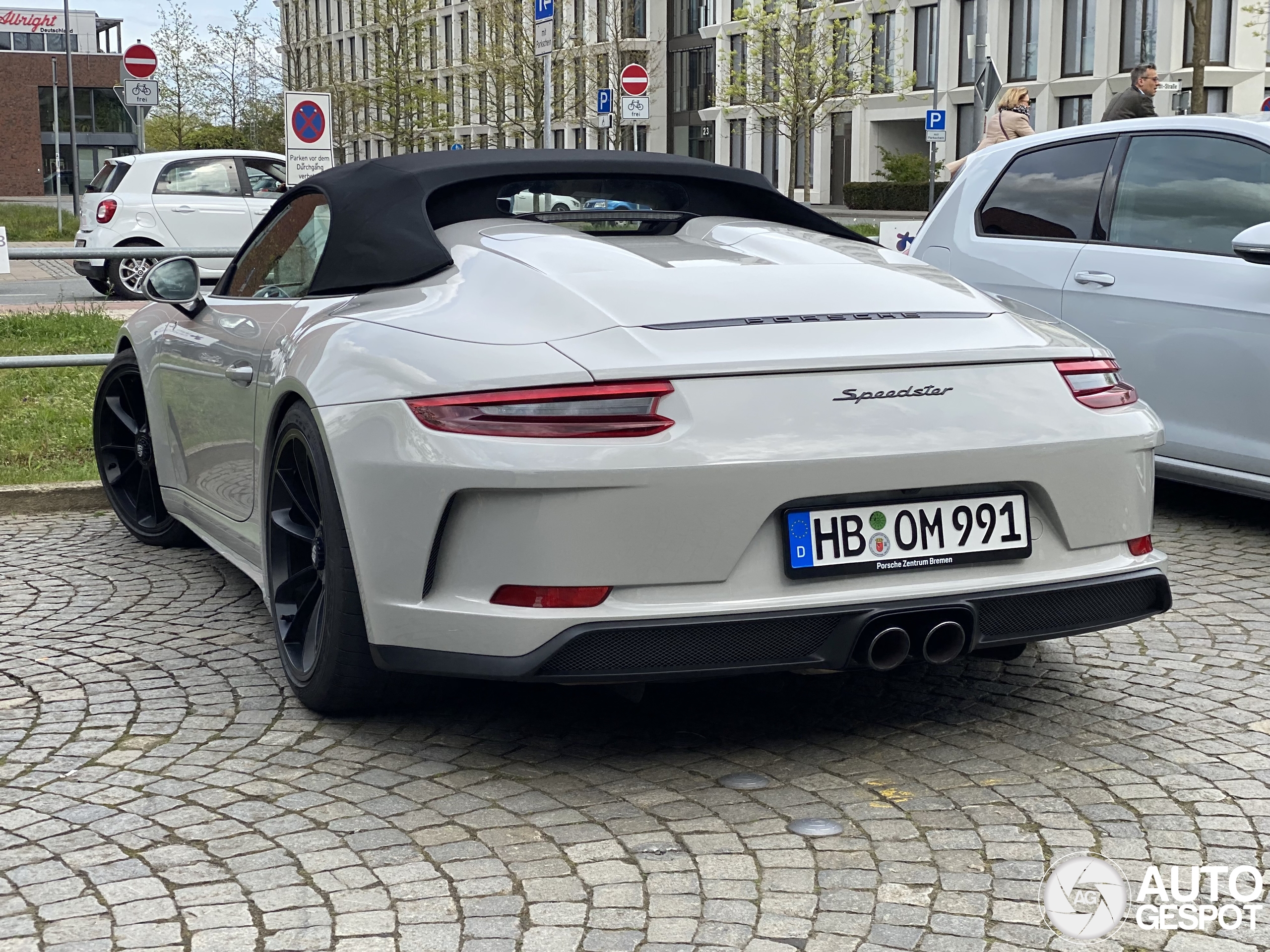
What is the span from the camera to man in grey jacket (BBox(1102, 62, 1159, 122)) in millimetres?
12438

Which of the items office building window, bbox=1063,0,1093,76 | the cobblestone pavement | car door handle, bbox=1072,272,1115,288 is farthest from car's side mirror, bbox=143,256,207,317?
office building window, bbox=1063,0,1093,76

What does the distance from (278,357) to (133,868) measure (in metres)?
1.53

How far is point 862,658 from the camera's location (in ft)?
11.4

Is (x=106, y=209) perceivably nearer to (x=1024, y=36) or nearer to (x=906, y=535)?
(x=906, y=535)

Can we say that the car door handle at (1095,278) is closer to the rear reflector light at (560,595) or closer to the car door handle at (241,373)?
the car door handle at (241,373)

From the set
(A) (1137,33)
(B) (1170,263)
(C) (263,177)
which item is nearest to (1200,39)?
(C) (263,177)

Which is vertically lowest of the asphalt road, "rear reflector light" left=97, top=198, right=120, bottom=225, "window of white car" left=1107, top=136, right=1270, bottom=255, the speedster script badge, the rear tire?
the asphalt road

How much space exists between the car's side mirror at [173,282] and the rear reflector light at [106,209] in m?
14.6

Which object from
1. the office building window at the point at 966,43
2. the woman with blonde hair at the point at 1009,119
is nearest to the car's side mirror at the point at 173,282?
the woman with blonde hair at the point at 1009,119

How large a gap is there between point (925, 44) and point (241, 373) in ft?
177

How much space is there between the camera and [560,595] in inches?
133

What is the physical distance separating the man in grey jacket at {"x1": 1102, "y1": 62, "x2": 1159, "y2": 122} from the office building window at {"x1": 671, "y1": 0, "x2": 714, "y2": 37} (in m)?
57.5

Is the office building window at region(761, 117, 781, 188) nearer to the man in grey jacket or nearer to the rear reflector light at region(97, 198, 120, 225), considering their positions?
the rear reflector light at region(97, 198, 120, 225)

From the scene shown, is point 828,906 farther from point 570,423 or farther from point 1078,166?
point 1078,166
